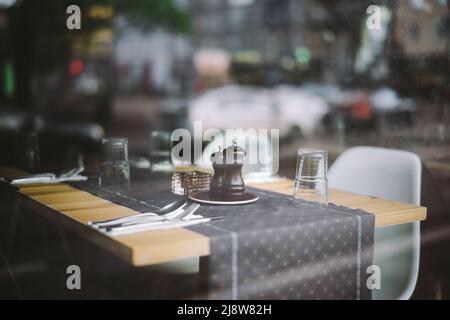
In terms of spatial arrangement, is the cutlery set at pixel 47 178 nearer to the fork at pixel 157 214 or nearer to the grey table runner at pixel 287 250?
the grey table runner at pixel 287 250

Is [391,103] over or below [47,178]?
over

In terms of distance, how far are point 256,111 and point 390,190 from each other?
8.08 metres

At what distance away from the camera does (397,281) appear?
6.56 ft

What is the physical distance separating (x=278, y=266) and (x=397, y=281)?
806mm

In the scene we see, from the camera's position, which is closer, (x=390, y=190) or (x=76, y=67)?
(x=390, y=190)

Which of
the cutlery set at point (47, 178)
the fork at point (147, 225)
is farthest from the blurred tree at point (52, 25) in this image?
the fork at point (147, 225)

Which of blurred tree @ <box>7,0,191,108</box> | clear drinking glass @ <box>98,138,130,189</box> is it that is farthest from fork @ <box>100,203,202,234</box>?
blurred tree @ <box>7,0,191,108</box>

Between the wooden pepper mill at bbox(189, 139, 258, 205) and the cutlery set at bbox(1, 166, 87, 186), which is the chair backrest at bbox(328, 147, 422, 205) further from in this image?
the cutlery set at bbox(1, 166, 87, 186)

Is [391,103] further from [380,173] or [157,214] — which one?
[157,214]

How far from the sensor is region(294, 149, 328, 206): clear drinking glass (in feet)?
5.28

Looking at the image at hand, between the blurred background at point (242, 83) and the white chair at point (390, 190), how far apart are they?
0.44m

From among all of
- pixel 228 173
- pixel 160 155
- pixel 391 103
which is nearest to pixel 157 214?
pixel 228 173

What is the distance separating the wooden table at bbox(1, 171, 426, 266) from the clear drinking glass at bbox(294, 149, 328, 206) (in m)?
0.10

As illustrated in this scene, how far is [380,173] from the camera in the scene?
2197 millimetres
